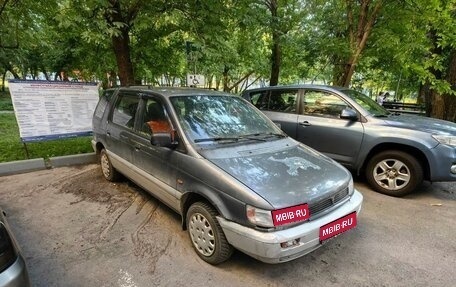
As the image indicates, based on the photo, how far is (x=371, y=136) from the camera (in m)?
4.45

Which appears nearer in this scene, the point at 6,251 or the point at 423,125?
the point at 6,251

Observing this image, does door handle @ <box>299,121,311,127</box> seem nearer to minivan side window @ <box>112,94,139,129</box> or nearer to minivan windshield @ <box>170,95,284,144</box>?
minivan windshield @ <box>170,95,284,144</box>

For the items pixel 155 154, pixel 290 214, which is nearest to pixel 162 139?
pixel 155 154

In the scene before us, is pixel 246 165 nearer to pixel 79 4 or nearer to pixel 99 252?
pixel 99 252

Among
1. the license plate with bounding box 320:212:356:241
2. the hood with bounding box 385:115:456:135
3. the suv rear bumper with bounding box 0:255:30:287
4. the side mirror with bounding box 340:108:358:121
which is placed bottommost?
the license plate with bounding box 320:212:356:241

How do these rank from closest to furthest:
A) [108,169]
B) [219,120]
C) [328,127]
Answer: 1. [219,120]
2. [108,169]
3. [328,127]

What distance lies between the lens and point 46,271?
8.73 feet

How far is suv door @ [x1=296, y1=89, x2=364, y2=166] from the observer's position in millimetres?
4660

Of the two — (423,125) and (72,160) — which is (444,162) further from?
(72,160)

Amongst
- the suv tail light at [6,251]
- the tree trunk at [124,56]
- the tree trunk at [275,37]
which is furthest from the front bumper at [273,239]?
the tree trunk at [275,37]

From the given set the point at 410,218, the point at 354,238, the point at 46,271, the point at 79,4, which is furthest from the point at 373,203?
the point at 79,4

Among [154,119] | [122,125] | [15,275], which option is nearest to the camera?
[15,275]

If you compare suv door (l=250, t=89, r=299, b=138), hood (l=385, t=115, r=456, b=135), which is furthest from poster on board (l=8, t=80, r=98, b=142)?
hood (l=385, t=115, r=456, b=135)

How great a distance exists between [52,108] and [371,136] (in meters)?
5.73
